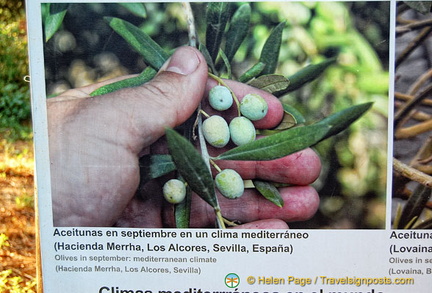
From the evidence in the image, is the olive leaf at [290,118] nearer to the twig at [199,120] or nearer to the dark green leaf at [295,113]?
the dark green leaf at [295,113]

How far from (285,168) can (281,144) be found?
3.9 inches

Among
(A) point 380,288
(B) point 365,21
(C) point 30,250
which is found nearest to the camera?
(B) point 365,21

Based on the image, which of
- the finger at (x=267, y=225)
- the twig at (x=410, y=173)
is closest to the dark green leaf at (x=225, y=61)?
the finger at (x=267, y=225)

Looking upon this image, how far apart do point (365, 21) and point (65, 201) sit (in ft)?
3.91

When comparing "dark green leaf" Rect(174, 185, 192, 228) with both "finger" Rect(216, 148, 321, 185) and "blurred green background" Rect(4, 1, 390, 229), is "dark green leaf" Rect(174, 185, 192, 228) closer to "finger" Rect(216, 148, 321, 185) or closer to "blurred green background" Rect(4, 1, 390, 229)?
"finger" Rect(216, 148, 321, 185)

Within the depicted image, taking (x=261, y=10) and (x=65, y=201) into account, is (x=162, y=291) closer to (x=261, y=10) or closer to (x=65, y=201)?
(x=65, y=201)

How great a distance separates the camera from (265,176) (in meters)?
1.74

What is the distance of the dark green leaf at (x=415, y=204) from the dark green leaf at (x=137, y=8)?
110 cm

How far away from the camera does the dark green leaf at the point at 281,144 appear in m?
1.67

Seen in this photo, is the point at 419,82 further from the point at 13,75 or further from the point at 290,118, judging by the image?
the point at 13,75

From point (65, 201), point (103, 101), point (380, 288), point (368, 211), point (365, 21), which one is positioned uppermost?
point (365, 21)

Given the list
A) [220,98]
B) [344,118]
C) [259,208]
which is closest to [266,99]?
[220,98]

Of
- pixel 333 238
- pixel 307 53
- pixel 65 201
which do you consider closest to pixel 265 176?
pixel 333 238

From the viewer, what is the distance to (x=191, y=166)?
168 centimetres
